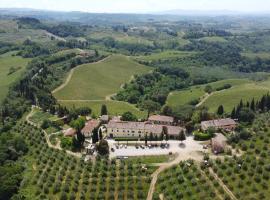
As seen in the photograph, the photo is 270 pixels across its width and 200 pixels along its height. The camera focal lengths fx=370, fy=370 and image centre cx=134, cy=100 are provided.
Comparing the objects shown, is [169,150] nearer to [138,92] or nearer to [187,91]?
[138,92]

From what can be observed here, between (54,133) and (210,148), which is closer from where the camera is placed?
(210,148)

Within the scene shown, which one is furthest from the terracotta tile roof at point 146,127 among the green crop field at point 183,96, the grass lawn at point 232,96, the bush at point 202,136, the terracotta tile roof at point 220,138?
the green crop field at point 183,96

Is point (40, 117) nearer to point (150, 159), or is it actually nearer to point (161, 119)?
point (161, 119)

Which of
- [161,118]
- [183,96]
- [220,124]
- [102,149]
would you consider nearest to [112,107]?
[161,118]

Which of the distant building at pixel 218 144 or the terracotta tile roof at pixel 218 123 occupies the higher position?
the distant building at pixel 218 144

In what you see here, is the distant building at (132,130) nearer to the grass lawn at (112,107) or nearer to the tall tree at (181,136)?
the tall tree at (181,136)

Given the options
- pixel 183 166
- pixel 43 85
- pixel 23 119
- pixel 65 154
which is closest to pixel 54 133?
pixel 65 154

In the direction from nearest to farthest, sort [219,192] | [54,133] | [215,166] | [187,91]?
[219,192]
[215,166]
[54,133]
[187,91]

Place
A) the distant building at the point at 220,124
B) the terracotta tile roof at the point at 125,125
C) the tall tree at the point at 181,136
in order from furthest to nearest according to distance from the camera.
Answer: the distant building at the point at 220,124 → the terracotta tile roof at the point at 125,125 → the tall tree at the point at 181,136
